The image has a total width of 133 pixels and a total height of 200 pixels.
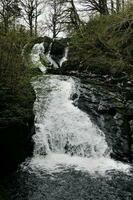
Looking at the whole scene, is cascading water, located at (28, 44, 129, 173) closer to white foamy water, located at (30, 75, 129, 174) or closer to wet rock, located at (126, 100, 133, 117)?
white foamy water, located at (30, 75, 129, 174)

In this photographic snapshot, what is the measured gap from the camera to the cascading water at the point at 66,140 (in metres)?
11.4

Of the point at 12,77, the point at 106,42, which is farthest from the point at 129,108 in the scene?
the point at 12,77

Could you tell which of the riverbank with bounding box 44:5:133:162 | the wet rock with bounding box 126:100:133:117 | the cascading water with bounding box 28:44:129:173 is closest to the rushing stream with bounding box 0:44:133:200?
the cascading water with bounding box 28:44:129:173

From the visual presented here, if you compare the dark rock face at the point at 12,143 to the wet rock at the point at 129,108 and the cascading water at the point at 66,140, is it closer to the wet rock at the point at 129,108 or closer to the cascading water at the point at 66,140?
the cascading water at the point at 66,140

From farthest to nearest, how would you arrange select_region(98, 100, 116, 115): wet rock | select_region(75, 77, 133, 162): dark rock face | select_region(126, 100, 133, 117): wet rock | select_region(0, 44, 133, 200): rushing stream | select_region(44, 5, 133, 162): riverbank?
select_region(98, 100, 116, 115): wet rock, select_region(126, 100, 133, 117): wet rock, select_region(44, 5, 133, 162): riverbank, select_region(75, 77, 133, 162): dark rock face, select_region(0, 44, 133, 200): rushing stream

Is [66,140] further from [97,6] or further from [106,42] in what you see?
[97,6]

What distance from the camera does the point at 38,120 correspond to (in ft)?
44.5

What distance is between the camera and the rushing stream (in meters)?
9.48

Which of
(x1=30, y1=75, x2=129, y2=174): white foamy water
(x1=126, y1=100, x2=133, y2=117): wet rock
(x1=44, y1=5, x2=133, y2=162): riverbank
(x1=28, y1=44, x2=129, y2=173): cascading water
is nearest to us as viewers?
→ (x1=30, y1=75, x2=129, y2=174): white foamy water

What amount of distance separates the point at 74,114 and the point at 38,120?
4.06 ft

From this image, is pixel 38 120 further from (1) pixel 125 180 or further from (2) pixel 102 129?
(1) pixel 125 180

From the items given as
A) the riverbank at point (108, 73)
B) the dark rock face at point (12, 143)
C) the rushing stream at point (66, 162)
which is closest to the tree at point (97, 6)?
the riverbank at point (108, 73)

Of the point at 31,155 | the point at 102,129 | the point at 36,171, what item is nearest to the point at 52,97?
the point at 102,129

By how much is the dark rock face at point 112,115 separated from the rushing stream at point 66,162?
24 cm
